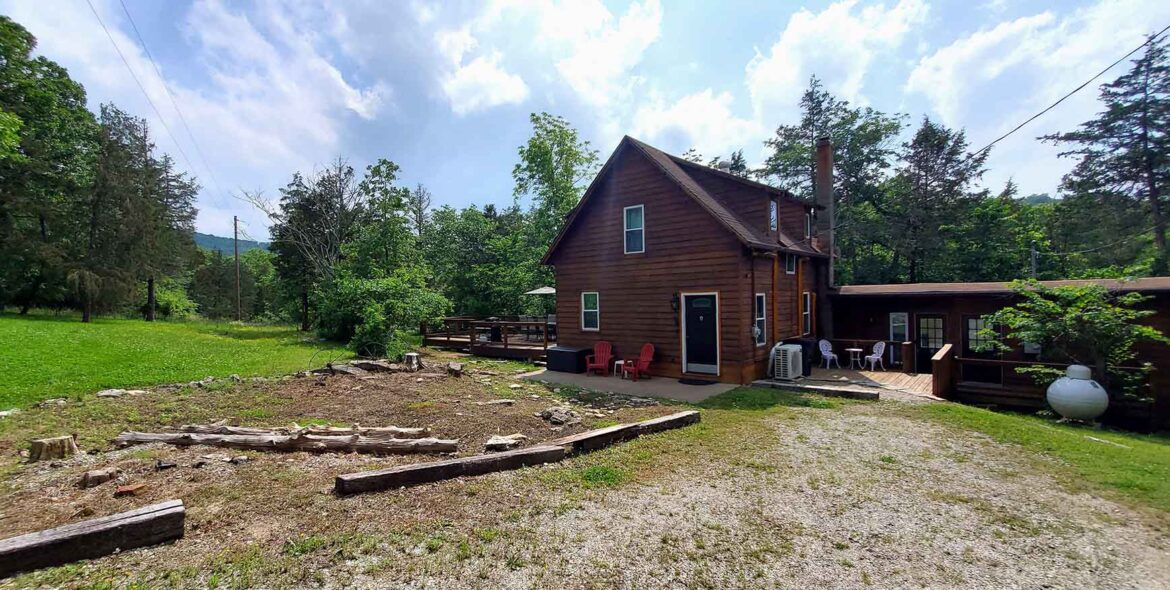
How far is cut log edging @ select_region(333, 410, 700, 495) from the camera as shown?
4422mm

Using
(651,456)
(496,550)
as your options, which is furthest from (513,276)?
(496,550)

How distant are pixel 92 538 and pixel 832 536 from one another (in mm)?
5489

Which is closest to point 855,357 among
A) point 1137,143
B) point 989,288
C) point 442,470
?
point 989,288

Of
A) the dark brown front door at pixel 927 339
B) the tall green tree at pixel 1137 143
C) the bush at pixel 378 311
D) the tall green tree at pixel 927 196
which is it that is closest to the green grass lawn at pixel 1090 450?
the dark brown front door at pixel 927 339

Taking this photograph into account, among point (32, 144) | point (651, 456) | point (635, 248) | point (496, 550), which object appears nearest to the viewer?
point (496, 550)

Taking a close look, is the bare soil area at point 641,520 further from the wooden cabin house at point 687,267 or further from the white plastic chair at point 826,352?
the white plastic chair at point 826,352

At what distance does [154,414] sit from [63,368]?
5.11 metres

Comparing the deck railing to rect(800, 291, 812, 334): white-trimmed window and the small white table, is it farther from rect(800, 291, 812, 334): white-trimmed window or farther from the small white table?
the small white table

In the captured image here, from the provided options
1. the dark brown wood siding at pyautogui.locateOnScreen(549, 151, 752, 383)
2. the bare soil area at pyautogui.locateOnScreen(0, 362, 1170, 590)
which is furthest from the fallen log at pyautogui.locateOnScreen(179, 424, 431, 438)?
the dark brown wood siding at pyautogui.locateOnScreen(549, 151, 752, 383)

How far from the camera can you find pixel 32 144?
21891 mm

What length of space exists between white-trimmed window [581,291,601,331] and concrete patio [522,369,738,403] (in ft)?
5.13

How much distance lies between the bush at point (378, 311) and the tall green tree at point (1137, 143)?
33476 millimetres

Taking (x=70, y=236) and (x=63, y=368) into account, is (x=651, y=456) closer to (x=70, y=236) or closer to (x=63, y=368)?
(x=63, y=368)

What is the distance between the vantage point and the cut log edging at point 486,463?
14.5ft
